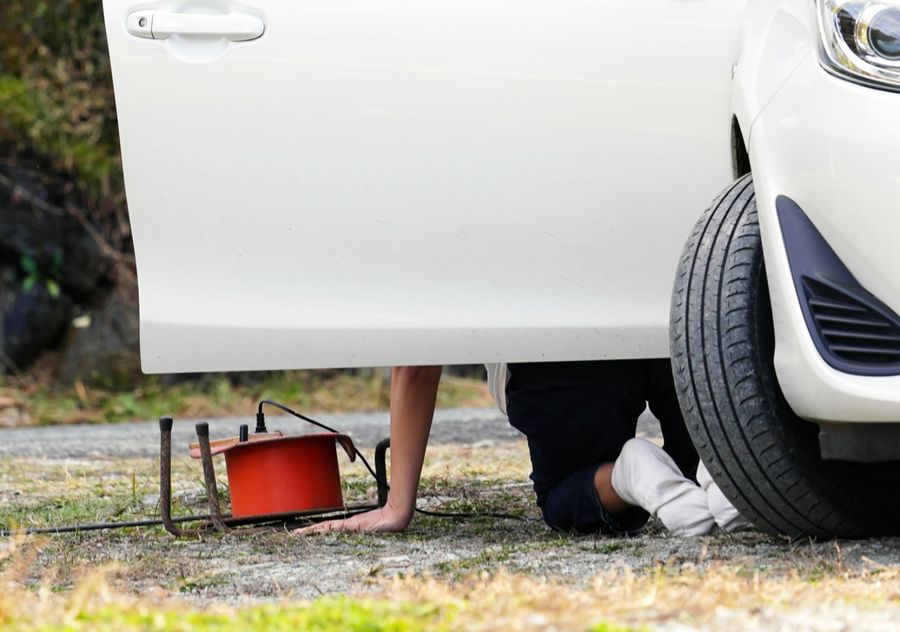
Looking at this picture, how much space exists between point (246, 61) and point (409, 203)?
43cm

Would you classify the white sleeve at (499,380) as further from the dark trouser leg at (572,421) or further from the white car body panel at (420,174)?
the white car body panel at (420,174)

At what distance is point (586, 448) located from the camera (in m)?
2.77

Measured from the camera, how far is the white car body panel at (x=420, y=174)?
101 inches

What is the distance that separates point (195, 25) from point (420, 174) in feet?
1.74

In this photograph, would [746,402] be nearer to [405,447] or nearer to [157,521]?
[405,447]

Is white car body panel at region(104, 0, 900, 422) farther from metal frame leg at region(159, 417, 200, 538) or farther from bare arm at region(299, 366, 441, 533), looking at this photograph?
bare arm at region(299, 366, 441, 533)

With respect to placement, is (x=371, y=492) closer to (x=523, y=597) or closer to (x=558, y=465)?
(x=558, y=465)

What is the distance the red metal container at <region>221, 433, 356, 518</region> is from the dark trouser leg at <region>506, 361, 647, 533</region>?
1.37 ft

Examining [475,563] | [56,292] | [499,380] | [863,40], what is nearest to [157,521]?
[499,380]

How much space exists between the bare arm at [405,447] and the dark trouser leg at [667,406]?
1.54 ft

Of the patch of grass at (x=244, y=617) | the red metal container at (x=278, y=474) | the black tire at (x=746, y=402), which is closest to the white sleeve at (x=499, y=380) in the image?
the red metal container at (x=278, y=474)

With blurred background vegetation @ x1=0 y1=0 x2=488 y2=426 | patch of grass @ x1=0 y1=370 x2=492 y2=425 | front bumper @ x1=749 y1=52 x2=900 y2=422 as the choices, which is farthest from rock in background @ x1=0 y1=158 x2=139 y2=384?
front bumper @ x1=749 y1=52 x2=900 y2=422

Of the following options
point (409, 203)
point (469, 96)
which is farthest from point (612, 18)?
point (409, 203)

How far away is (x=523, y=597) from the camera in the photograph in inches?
65.4
